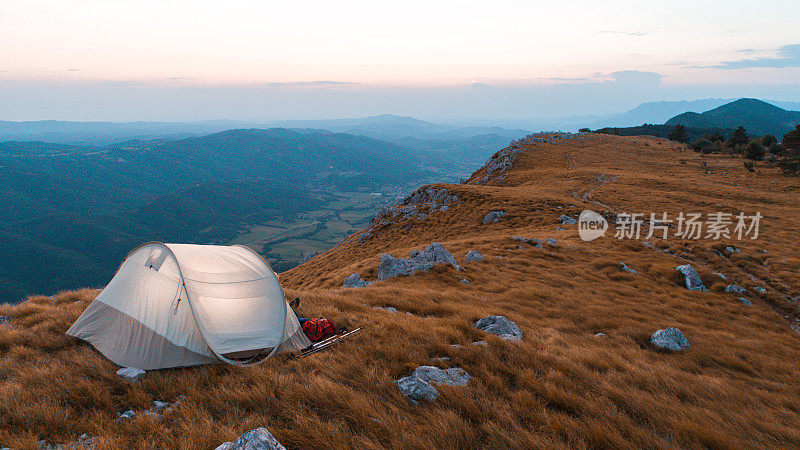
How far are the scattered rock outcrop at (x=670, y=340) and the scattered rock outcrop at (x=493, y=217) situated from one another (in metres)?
24.9

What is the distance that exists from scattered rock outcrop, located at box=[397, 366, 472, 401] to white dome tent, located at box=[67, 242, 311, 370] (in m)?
3.44

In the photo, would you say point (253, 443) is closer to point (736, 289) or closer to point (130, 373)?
point (130, 373)

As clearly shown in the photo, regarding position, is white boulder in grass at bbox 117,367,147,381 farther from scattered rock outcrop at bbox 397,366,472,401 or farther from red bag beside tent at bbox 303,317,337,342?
scattered rock outcrop at bbox 397,366,472,401

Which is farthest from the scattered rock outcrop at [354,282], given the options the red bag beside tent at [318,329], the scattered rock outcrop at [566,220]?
the scattered rock outcrop at [566,220]

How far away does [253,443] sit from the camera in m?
4.24

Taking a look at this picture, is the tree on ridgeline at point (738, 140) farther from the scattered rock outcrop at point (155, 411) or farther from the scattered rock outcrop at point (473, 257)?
the scattered rock outcrop at point (155, 411)

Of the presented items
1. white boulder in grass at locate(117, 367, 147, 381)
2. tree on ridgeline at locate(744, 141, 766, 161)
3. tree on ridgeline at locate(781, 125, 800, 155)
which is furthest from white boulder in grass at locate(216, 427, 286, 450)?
tree on ridgeline at locate(744, 141, 766, 161)

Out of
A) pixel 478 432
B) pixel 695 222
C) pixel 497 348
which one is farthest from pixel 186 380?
pixel 695 222

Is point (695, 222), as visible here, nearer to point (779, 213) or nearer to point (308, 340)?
point (779, 213)

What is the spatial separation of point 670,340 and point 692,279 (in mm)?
9371

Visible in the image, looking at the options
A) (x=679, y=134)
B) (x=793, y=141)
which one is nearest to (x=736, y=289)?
(x=793, y=141)

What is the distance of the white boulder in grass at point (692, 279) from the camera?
16.3m

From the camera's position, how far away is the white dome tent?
7.28 meters

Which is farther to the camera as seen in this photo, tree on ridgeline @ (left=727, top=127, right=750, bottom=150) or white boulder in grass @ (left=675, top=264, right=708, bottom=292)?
tree on ridgeline @ (left=727, top=127, right=750, bottom=150)
